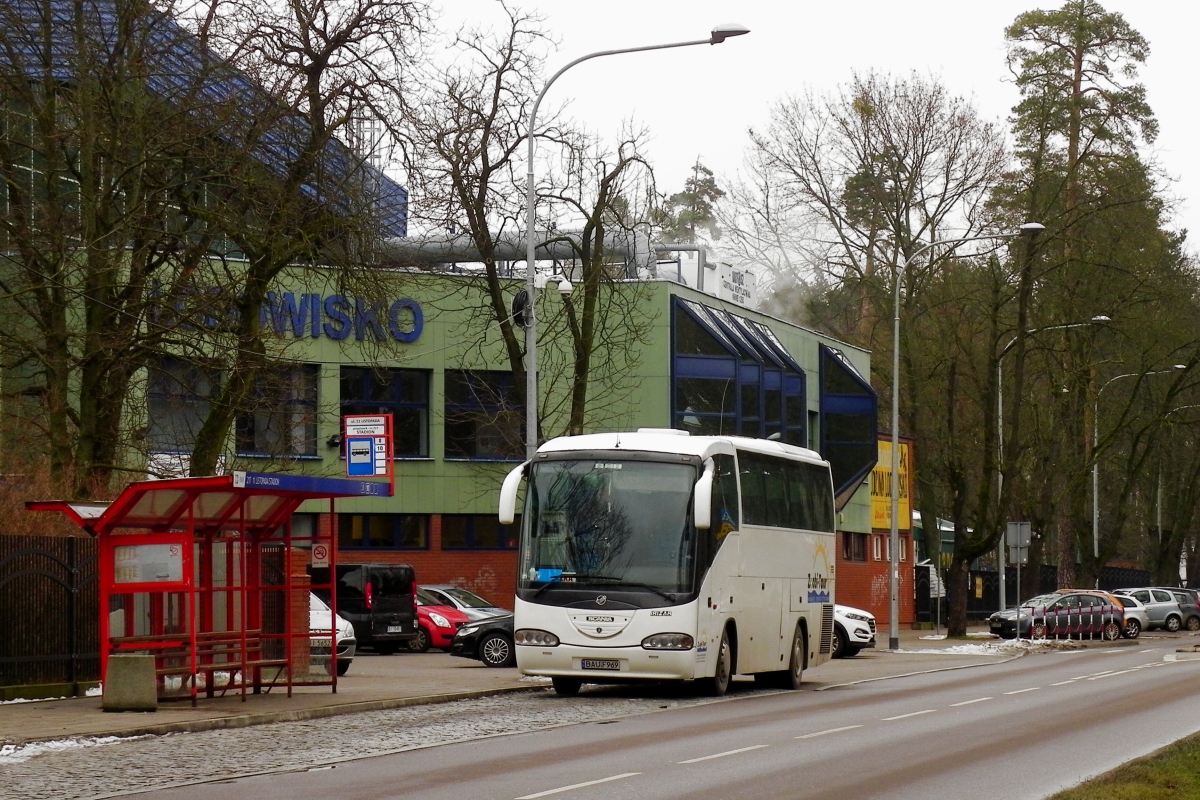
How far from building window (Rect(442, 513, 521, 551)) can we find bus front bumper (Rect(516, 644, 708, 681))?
76.9ft

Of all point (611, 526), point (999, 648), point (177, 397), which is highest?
point (177, 397)

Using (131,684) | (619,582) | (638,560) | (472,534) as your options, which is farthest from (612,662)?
(472,534)

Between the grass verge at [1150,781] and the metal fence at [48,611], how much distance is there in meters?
12.1

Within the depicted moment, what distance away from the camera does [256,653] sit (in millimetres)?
20109

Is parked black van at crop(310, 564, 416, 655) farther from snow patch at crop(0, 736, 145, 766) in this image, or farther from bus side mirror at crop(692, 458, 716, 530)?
snow patch at crop(0, 736, 145, 766)

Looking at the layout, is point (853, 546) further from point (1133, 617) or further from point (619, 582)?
point (619, 582)

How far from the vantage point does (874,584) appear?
57.8 m

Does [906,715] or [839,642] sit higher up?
[906,715]

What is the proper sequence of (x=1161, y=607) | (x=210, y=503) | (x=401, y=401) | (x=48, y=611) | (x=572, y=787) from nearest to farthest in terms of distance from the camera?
(x=572, y=787) → (x=210, y=503) → (x=48, y=611) → (x=401, y=401) → (x=1161, y=607)

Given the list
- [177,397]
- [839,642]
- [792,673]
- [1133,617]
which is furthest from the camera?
[1133,617]

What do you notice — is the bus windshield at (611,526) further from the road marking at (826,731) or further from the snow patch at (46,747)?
the snow patch at (46,747)

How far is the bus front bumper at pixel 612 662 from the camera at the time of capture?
814 inches

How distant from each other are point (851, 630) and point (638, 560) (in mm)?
14067

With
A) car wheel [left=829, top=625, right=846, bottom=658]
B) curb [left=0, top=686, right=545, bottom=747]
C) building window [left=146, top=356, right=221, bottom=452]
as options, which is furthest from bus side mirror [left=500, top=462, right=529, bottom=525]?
car wheel [left=829, top=625, right=846, bottom=658]
